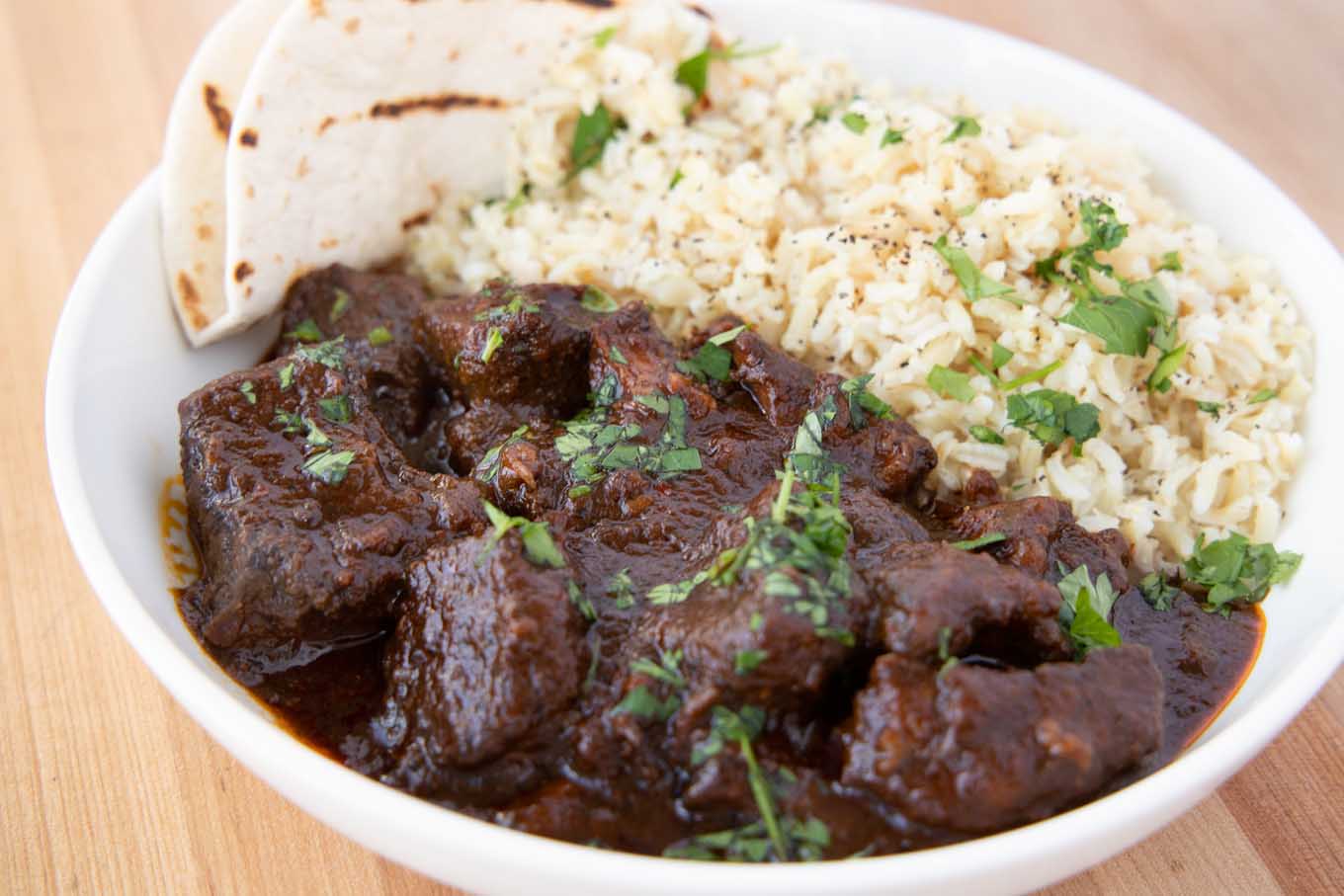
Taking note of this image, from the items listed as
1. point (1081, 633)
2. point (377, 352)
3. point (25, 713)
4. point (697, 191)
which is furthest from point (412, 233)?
point (1081, 633)

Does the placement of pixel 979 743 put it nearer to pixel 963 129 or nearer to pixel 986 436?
pixel 986 436

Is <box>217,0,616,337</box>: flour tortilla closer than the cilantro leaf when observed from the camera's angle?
No

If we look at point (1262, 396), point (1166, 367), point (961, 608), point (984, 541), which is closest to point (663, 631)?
point (961, 608)

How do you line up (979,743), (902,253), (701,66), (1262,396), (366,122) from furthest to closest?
(701,66), (366,122), (902,253), (1262,396), (979,743)

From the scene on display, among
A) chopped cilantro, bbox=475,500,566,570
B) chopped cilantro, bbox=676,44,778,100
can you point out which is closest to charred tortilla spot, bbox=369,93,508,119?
chopped cilantro, bbox=676,44,778,100

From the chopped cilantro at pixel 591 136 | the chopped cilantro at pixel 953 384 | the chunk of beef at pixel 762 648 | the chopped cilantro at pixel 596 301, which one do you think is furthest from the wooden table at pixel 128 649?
the chopped cilantro at pixel 591 136

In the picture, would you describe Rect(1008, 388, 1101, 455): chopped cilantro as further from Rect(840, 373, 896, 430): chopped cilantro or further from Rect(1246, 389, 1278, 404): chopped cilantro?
Rect(1246, 389, 1278, 404): chopped cilantro

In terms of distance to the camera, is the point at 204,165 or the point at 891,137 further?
the point at 891,137

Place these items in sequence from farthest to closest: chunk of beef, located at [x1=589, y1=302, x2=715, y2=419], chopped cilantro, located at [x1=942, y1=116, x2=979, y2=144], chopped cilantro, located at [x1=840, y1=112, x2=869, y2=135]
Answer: chopped cilantro, located at [x1=840, y1=112, x2=869, y2=135]
chopped cilantro, located at [x1=942, y1=116, x2=979, y2=144]
chunk of beef, located at [x1=589, y1=302, x2=715, y2=419]
